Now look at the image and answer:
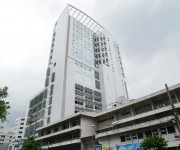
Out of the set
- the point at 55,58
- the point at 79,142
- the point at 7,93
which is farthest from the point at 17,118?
the point at 7,93

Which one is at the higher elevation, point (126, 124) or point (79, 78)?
point (79, 78)

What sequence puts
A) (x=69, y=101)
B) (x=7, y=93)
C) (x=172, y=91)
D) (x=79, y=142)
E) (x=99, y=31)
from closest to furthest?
(x=7, y=93), (x=172, y=91), (x=79, y=142), (x=69, y=101), (x=99, y=31)

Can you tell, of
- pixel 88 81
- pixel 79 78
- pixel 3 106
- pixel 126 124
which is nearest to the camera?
pixel 3 106

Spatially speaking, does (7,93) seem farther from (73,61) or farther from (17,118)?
(17,118)

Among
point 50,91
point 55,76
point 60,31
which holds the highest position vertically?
point 60,31

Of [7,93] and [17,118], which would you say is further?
[17,118]

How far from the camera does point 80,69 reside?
7350 cm

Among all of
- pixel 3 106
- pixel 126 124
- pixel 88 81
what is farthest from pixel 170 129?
pixel 88 81

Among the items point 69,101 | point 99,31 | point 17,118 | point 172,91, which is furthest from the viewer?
point 17,118

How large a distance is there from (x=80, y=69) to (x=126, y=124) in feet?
136

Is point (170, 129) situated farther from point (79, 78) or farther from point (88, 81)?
point (88, 81)

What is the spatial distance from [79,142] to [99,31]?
7098cm

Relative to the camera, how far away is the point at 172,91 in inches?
1181

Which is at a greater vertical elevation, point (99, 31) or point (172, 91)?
point (99, 31)
